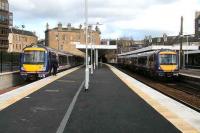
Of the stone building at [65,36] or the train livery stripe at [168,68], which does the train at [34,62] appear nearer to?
the train livery stripe at [168,68]

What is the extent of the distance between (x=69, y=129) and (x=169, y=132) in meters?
2.50

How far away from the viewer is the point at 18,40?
488ft

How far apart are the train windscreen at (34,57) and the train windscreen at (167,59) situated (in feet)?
37.0

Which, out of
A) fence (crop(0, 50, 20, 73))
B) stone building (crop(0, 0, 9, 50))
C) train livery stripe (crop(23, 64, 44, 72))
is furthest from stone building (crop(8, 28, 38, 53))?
train livery stripe (crop(23, 64, 44, 72))

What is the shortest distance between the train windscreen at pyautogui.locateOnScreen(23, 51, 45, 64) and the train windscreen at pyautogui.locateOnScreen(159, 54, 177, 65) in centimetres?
1127

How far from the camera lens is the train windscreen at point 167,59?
136ft

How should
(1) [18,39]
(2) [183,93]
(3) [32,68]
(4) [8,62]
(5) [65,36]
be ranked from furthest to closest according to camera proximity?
(5) [65,36] < (1) [18,39] < (3) [32,68] < (4) [8,62] < (2) [183,93]

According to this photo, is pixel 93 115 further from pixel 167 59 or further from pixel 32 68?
pixel 167 59

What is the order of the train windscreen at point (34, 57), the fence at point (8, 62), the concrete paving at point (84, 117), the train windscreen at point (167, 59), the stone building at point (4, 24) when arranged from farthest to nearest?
the stone building at point (4, 24) < the train windscreen at point (167, 59) < the train windscreen at point (34, 57) < the fence at point (8, 62) < the concrete paving at point (84, 117)

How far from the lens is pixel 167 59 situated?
41531mm

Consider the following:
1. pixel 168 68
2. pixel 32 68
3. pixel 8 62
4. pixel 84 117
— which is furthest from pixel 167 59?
pixel 84 117

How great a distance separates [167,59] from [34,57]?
1260cm

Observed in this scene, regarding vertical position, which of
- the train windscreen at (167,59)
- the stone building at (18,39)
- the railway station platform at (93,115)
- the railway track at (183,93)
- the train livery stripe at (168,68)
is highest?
the stone building at (18,39)

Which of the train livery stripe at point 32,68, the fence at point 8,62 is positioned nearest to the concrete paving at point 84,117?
the fence at point 8,62
